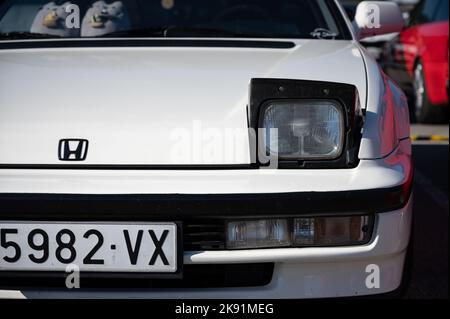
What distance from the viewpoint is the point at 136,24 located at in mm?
3301

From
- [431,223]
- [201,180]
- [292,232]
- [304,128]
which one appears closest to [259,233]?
[292,232]

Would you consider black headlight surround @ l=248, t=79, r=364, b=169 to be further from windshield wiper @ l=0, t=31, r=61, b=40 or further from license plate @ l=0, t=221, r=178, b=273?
windshield wiper @ l=0, t=31, r=61, b=40

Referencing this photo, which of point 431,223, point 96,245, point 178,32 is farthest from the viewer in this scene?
point 431,223

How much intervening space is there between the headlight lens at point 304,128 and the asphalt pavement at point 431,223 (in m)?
1.15

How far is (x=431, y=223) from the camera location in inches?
168

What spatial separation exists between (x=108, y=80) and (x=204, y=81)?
0.27m

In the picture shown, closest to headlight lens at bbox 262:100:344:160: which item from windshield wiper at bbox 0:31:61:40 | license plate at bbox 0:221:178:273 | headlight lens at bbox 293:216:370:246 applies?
headlight lens at bbox 293:216:370:246

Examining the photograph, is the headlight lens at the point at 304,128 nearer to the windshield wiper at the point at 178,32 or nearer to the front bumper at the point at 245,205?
the front bumper at the point at 245,205

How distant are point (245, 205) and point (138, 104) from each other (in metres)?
0.42

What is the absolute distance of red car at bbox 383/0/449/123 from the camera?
7.64m

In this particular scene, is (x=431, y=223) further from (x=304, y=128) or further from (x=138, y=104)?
(x=138, y=104)

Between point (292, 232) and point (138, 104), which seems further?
point (138, 104)

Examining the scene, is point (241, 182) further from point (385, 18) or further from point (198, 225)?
point (385, 18)

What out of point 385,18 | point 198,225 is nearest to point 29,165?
point 198,225
